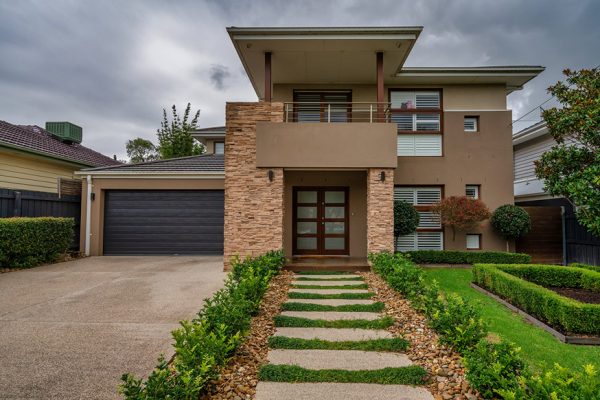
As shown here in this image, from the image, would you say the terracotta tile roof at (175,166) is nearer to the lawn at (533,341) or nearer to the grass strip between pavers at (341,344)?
the grass strip between pavers at (341,344)

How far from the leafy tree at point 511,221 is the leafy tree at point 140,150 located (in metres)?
40.2

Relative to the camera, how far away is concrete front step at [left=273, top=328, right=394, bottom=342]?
4.55m

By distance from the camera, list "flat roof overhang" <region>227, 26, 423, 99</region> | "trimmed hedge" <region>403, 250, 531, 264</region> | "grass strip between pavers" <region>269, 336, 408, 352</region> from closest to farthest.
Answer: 1. "grass strip between pavers" <region>269, 336, 408, 352</region>
2. "flat roof overhang" <region>227, 26, 423, 99</region>
3. "trimmed hedge" <region>403, 250, 531, 264</region>

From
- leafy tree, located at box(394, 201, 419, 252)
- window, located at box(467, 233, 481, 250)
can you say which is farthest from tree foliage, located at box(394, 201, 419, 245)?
window, located at box(467, 233, 481, 250)

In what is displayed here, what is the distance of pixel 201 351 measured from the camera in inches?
127

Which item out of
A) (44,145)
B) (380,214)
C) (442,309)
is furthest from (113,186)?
(442,309)

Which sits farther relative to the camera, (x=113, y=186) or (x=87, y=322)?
(x=113, y=186)

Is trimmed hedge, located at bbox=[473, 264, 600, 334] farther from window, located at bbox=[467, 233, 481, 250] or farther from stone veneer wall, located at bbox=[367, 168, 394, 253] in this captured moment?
window, located at bbox=[467, 233, 481, 250]

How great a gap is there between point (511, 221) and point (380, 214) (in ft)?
15.4

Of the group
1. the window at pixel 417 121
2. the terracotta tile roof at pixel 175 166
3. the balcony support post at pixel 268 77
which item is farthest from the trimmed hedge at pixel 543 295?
the terracotta tile roof at pixel 175 166

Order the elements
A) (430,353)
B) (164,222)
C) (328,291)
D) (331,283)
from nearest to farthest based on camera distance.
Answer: (430,353) < (328,291) < (331,283) < (164,222)

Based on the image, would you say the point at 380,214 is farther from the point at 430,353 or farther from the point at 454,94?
the point at 454,94

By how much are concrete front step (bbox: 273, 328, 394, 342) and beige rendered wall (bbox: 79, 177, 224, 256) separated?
842 cm

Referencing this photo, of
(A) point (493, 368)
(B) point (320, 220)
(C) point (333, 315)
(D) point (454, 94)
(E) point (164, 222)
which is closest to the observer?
(A) point (493, 368)
